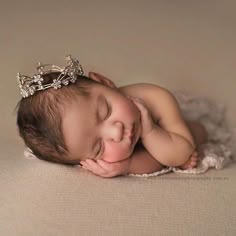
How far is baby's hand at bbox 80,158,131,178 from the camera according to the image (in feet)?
3.04

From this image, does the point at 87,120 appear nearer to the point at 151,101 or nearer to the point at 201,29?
the point at 151,101

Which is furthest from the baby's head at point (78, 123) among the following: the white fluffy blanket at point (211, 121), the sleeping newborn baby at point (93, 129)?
the white fluffy blanket at point (211, 121)

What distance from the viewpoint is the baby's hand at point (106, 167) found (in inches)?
36.5

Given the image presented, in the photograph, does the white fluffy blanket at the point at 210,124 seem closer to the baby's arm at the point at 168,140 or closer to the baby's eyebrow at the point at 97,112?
the baby's arm at the point at 168,140

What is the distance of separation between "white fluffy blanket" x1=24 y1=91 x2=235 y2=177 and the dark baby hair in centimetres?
7

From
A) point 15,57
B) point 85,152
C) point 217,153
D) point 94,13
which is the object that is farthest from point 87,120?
point 94,13

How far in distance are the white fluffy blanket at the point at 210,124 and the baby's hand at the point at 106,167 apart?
0.08m

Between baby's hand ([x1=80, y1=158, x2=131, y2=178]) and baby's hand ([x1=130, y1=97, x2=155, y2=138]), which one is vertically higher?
baby's hand ([x1=130, y1=97, x2=155, y2=138])

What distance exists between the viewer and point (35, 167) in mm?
946

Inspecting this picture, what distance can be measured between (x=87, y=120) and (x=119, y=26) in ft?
2.23

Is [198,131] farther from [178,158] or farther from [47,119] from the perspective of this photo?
[47,119]

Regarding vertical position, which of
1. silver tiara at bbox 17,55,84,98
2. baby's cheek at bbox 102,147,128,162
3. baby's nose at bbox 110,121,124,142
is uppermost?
silver tiara at bbox 17,55,84,98

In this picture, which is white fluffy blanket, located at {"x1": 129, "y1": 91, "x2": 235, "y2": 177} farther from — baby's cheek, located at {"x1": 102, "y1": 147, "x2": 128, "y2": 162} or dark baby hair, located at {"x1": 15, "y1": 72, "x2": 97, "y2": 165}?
dark baby hair, located at {"x1": 15, "y1": 72, "x2": 97, "y2": 165}

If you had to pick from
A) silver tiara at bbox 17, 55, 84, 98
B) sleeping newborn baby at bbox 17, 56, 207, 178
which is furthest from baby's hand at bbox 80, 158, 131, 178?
silver tiara at bbox 17, 55, 84, 98
